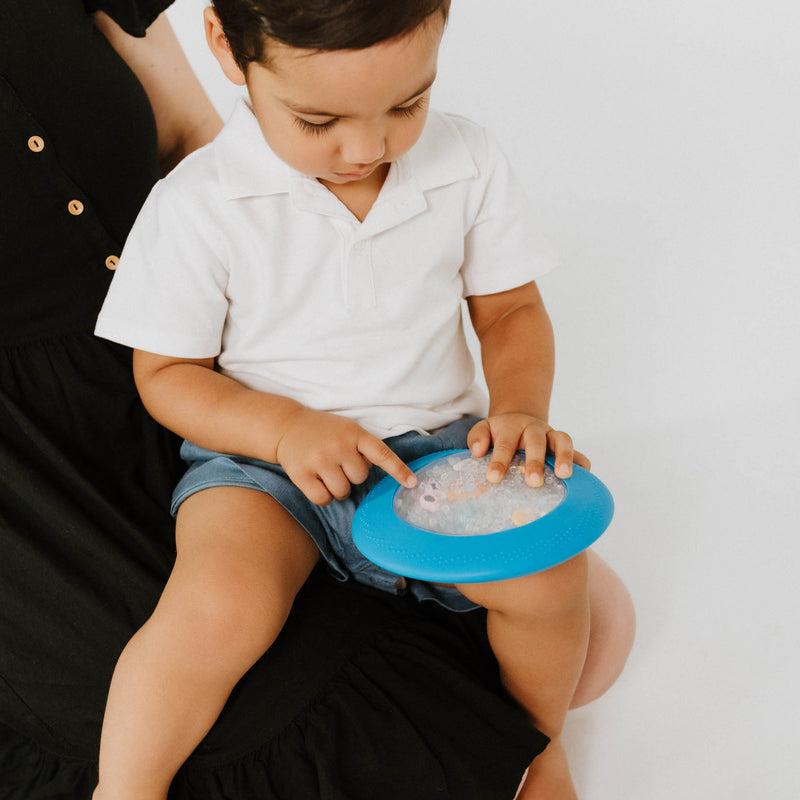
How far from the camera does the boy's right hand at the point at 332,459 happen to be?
3.21 feet

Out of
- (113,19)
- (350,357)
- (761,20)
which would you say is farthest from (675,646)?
(761,20)

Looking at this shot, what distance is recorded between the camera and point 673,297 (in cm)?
193

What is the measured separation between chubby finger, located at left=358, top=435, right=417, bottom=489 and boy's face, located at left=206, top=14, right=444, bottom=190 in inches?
9.9

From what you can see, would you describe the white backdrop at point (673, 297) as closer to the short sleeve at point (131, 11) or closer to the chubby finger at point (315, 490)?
the chubby finger at point (315, 490)

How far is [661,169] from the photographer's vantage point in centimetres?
204

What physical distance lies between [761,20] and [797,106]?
19 cm

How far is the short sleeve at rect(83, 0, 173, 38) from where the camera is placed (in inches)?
46.8

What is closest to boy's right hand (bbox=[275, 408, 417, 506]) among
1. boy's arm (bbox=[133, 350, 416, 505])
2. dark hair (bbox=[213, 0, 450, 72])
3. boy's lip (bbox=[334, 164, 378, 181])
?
A: boy's arm (bbox=[133, 350, 416, 505])

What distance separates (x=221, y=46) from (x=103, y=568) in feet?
1.70

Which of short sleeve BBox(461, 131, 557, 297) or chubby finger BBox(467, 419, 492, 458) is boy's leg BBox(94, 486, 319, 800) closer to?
chubby finger BBox(467, 419, 492, 458)

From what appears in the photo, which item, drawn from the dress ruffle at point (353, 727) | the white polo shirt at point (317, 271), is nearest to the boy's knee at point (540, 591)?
the dress ruffle at point (353, 727)

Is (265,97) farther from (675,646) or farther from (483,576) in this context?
(675,646)

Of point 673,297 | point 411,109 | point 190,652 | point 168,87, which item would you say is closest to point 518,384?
point 411,109

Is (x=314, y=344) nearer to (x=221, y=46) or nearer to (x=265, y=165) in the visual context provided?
(x=265, y=165)
